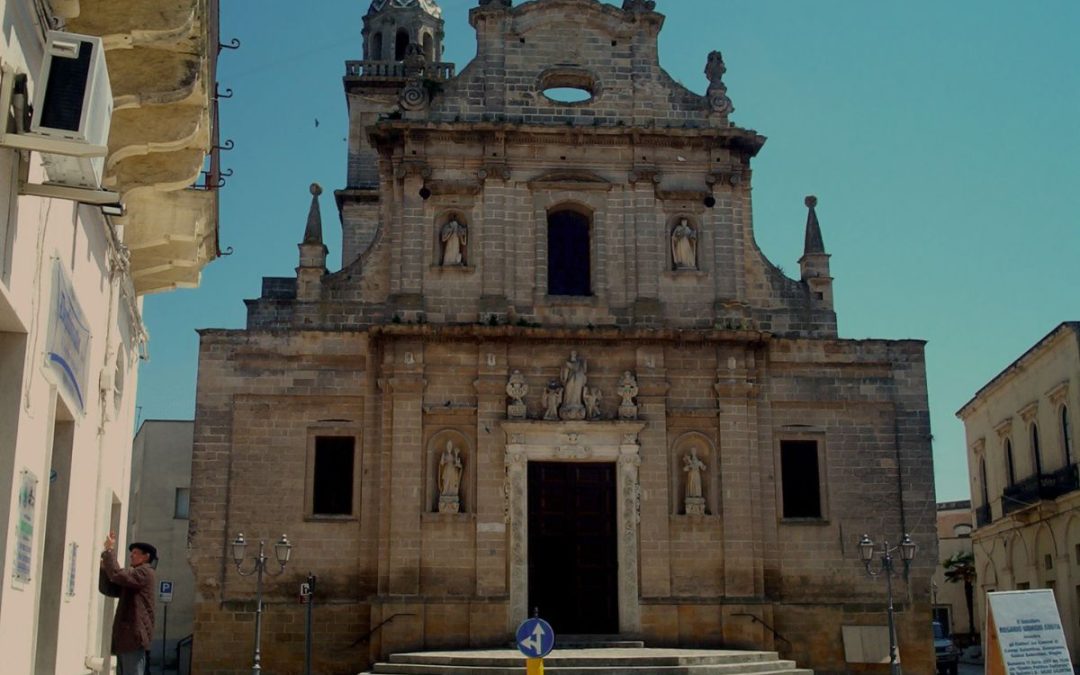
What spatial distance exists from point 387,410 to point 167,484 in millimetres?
15690

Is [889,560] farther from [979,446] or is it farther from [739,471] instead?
[979,446]

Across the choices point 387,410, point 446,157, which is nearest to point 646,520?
point 387,410

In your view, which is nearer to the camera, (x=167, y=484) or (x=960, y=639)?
(x=167, y=484)

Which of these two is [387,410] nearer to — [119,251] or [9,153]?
[119,251]

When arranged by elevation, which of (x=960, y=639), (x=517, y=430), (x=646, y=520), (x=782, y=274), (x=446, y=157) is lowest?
(x=960, y=639)

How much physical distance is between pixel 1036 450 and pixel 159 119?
31.3 metres

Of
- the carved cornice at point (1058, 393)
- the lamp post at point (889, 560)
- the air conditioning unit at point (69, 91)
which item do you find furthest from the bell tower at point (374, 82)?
the air conditioning unit at point (69, 91)

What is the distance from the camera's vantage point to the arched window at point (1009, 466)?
38.5m

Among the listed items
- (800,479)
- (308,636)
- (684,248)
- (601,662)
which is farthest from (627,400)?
(308,636)

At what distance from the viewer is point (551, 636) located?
1416 centimetres

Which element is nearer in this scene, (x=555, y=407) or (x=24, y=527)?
Result: (x=24, y=527)

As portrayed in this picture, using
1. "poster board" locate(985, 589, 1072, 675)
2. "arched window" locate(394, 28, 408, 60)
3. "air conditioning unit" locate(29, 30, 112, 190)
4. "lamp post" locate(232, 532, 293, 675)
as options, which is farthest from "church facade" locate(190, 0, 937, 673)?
"air conditioning unit" locate(29, 30, 112, 190)

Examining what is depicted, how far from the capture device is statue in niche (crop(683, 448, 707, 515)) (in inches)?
936

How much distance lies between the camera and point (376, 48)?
3572 centimetres
